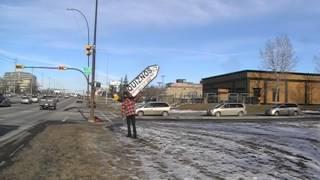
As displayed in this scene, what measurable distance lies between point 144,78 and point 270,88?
85.9 metres

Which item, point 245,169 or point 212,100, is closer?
point 245,169

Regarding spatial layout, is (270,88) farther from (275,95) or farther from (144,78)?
(144,78)

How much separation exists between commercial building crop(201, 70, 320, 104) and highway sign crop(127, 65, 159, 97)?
249 ft

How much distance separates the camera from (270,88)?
101312 mm

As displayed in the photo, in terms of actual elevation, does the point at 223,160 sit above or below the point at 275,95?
below

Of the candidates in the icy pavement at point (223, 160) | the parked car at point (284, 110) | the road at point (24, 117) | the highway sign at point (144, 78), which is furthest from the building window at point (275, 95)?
the highway sign at point (144, 78)

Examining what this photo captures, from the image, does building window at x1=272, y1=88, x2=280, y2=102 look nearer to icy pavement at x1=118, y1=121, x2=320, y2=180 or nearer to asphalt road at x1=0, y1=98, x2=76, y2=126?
asphalt road at x1=0, y1=98, x2=76, y2=126

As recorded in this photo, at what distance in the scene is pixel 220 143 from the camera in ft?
62.6

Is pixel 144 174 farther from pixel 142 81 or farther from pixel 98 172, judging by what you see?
pixel 142 81

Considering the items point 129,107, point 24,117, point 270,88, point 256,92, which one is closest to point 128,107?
point 129,107

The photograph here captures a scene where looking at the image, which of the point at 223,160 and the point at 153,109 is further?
the point at 153,109

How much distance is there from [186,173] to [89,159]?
2.95 metres

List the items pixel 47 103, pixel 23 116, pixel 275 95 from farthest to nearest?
pixel 275 95
pixel 47 103
pixel 23 116

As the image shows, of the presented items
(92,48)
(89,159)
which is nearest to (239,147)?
Answer: (89,159)
